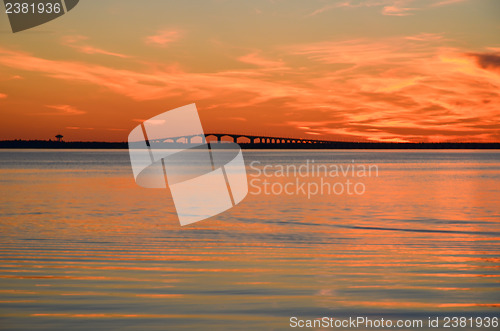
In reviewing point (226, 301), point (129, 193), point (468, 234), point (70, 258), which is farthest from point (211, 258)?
point (129, 193)

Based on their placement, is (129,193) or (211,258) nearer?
(211,258)

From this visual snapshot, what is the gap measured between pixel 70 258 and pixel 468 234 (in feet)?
33.3

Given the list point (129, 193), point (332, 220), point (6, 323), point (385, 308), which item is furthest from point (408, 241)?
point (129, 193)

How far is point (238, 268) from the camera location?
36.3ft

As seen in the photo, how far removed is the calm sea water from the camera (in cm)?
816

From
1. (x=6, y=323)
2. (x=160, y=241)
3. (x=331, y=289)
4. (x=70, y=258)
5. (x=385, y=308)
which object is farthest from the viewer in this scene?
(x=160, y=241)

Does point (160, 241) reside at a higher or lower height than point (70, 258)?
lower

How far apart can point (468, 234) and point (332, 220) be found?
466cm

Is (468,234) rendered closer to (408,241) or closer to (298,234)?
(408,241)

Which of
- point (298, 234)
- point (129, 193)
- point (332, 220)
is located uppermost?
point (298, 234)

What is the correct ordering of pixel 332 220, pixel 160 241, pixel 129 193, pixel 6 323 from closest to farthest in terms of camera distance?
pixel 6 323, pixel 160 241, pixel 332 220, pixel 129 193

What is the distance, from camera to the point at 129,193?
31.6 meters

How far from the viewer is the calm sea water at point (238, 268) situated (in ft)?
26.8

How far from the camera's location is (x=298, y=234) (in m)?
16.0
